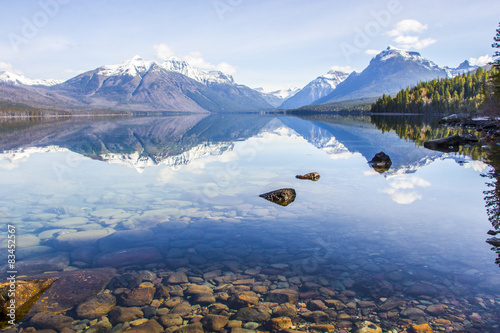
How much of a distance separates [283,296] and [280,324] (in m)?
1.26

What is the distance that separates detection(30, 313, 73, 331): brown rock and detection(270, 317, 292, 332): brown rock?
498 centimetres

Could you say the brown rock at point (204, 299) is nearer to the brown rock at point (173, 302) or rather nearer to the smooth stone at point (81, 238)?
the brown rock at point (173, 302)

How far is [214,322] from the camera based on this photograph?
27.0ft

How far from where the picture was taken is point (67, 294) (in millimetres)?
9508

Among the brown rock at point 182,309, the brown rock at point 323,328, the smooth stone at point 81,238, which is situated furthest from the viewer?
the smooth stone at point 81,238

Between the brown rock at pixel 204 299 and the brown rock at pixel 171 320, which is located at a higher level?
the brown rock at pixel 204 299

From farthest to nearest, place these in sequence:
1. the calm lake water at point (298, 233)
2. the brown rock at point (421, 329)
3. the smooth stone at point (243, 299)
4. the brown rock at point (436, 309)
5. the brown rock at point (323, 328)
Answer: the calm lake water at point (298, 233) → the smooth stone at point (243, 299) → the brown rock at point (436, 309) → the brown rock at point (323, 328) → the brown rock at point (421, 329)

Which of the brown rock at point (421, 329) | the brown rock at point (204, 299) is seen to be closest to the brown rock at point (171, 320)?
the brown rock at point (204, 299)

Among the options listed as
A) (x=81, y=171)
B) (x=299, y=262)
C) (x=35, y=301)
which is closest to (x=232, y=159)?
(x=81, y=171)

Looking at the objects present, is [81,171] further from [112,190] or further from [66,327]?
[66,327]

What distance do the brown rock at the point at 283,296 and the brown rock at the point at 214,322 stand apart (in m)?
1.45

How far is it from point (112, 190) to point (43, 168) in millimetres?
13536

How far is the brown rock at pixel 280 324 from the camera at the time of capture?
7.95 metres

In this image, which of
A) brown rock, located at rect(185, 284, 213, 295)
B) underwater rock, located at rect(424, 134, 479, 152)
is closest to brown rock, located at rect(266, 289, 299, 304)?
brown rock, located at rect(185, 284, 213, 295)
